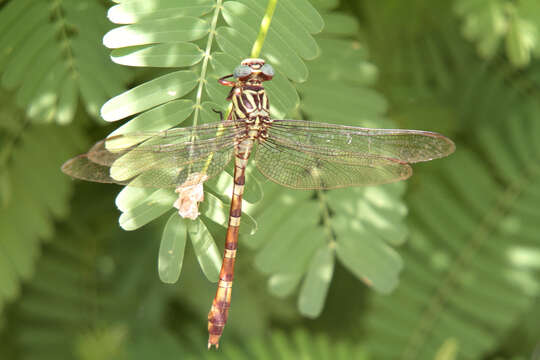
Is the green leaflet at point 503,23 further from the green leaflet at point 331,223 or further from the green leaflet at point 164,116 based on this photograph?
the green leaflet at point 164,116

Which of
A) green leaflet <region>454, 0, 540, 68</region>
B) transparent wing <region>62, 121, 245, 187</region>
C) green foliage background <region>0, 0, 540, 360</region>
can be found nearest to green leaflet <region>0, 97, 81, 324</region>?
green foliage background <region>0, 0, 540, 360</region>

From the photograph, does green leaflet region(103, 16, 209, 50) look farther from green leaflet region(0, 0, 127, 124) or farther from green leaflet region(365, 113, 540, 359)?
green leaflet region(365, 113, 540, 359)

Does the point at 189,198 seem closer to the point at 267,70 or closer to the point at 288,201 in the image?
the point at 267,70

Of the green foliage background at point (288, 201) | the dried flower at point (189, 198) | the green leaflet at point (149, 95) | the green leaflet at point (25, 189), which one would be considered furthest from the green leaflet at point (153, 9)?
the green leaflet at point (25, 189)

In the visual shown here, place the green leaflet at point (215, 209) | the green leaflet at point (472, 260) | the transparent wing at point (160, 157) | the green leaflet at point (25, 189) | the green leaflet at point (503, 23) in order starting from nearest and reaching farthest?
1. the transparent wing at point (160, 157)
2. the green leaflet at point (215, 209)
3. the green leaflet at point (25, 189)
4. the green leaflet at point (503, 23)
5. the green leaflet at point (472, 260)

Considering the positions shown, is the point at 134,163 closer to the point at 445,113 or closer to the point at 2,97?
the point at 2,97

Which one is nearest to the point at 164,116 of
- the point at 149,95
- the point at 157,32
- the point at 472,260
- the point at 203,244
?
the point at 149,95
